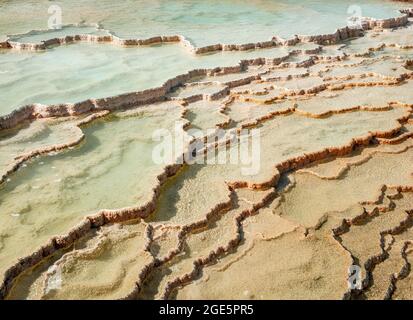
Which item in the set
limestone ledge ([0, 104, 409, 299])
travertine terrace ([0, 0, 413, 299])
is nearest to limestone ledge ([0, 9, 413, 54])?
travertine terrace ([0, 0, 413, 299])

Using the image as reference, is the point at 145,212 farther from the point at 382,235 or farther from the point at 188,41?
the point at 188,41

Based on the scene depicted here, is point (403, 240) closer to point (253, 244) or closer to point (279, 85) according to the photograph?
point (253, 244)

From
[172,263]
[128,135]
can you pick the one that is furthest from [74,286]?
[128,135]

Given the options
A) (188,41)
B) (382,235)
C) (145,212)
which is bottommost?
(382,235)

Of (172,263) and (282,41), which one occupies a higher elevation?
(282,41)

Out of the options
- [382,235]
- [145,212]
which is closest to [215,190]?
[145,212]

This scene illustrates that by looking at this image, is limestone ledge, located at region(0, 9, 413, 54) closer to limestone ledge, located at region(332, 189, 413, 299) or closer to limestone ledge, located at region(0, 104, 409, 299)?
limestone ledge, located at region(0, 104, 409, 299)

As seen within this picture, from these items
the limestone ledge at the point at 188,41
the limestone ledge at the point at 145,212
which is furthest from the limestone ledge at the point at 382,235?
the limestone ledge at the point at 188,41

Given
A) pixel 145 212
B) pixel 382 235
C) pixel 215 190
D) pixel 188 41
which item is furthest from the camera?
pixel 188 41
